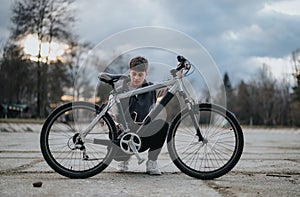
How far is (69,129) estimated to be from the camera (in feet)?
12.1

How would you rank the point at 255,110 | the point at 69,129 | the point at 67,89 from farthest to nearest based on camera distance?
the point at 255,110, the point at 67,89, the point at 69,129

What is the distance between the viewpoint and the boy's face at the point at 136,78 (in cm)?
363

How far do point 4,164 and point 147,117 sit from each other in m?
1.57

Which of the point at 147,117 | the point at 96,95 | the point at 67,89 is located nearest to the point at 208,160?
the point at 147,117

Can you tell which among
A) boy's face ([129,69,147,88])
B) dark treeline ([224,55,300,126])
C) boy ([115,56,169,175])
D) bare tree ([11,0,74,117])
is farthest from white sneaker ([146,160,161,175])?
dark treeline ([224,55,300,126])

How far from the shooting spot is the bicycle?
3.36m

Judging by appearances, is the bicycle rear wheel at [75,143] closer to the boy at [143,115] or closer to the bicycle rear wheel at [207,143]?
the boy at [143,115]

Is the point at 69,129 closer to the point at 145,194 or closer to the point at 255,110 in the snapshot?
the point at 145,194

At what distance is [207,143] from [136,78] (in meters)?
0.88

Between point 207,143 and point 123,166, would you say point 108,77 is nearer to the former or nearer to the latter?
point 123,166

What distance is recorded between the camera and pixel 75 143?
344 cm

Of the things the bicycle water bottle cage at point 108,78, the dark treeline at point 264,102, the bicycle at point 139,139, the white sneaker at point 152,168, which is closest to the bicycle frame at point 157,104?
the bicycle at point 139,139

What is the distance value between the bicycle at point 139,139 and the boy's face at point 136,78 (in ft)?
0.24

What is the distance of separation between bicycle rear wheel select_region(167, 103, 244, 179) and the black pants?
0.36ft
